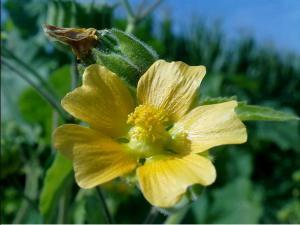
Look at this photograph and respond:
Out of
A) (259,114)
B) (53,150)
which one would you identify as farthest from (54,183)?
(259,114)

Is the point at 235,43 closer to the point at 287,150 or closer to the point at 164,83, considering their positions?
the point at 287,150

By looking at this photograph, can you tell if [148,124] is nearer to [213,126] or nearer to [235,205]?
[213,126]

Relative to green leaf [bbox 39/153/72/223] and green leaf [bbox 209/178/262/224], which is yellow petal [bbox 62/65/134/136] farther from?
green leaf [bbox 209/178/262/224]

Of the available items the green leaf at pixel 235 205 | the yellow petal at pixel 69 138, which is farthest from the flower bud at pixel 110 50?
the green leaf at pixel 235 205

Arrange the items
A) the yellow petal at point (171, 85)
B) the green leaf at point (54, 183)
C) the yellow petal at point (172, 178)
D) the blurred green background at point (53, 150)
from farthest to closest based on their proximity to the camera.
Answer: the blurred green background at point (53, 150) < the green leaf at point (54, 183) < the yellow petal at point (171, 85) < the yellow petal at point (172, 178)

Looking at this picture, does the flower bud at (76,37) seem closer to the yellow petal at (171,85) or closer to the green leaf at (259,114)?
the yellow petal at (171,85)

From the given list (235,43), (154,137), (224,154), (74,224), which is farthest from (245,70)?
(154,137)
